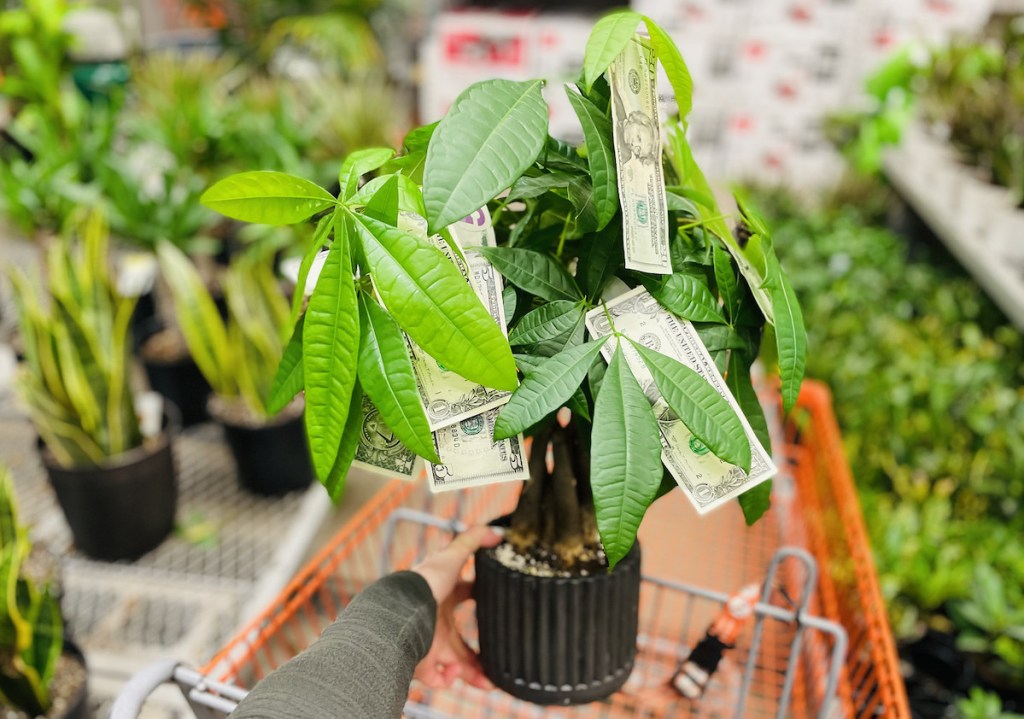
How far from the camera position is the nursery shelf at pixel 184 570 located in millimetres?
1428

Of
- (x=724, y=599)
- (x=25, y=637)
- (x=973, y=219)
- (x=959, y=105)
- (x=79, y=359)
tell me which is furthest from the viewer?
(x=959, y=105)

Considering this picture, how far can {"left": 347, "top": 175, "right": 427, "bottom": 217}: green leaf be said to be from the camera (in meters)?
0.56

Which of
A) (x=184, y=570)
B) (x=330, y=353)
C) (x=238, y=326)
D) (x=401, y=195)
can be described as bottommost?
(x=184, y=570)

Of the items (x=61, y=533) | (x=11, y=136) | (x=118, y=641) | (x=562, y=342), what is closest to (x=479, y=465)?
(x=562, y=342)

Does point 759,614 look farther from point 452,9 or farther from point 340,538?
point 452,9

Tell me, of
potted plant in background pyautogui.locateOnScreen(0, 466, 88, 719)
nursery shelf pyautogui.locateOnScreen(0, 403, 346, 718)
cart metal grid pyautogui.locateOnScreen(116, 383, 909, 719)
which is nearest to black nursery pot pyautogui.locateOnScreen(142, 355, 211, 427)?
nursery shelf pyautogui.locateOnScreen(0, 403, 346, 718)

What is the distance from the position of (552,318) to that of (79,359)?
1174 millimetres

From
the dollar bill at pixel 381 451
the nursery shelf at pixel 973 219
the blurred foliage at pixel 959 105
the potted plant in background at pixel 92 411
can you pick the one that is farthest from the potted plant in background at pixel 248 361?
the blurred foliage at pixel 959 105

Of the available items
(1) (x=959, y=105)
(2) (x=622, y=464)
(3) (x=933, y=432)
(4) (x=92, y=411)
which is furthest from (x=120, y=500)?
(1) (x=959, y=105)

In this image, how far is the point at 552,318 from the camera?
24.6 inches

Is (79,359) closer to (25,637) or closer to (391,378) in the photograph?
(25,637)

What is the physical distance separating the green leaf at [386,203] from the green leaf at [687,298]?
0.23 meters

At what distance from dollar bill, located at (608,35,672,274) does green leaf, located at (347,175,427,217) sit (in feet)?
0.51

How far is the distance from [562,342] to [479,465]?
0.12 meters
